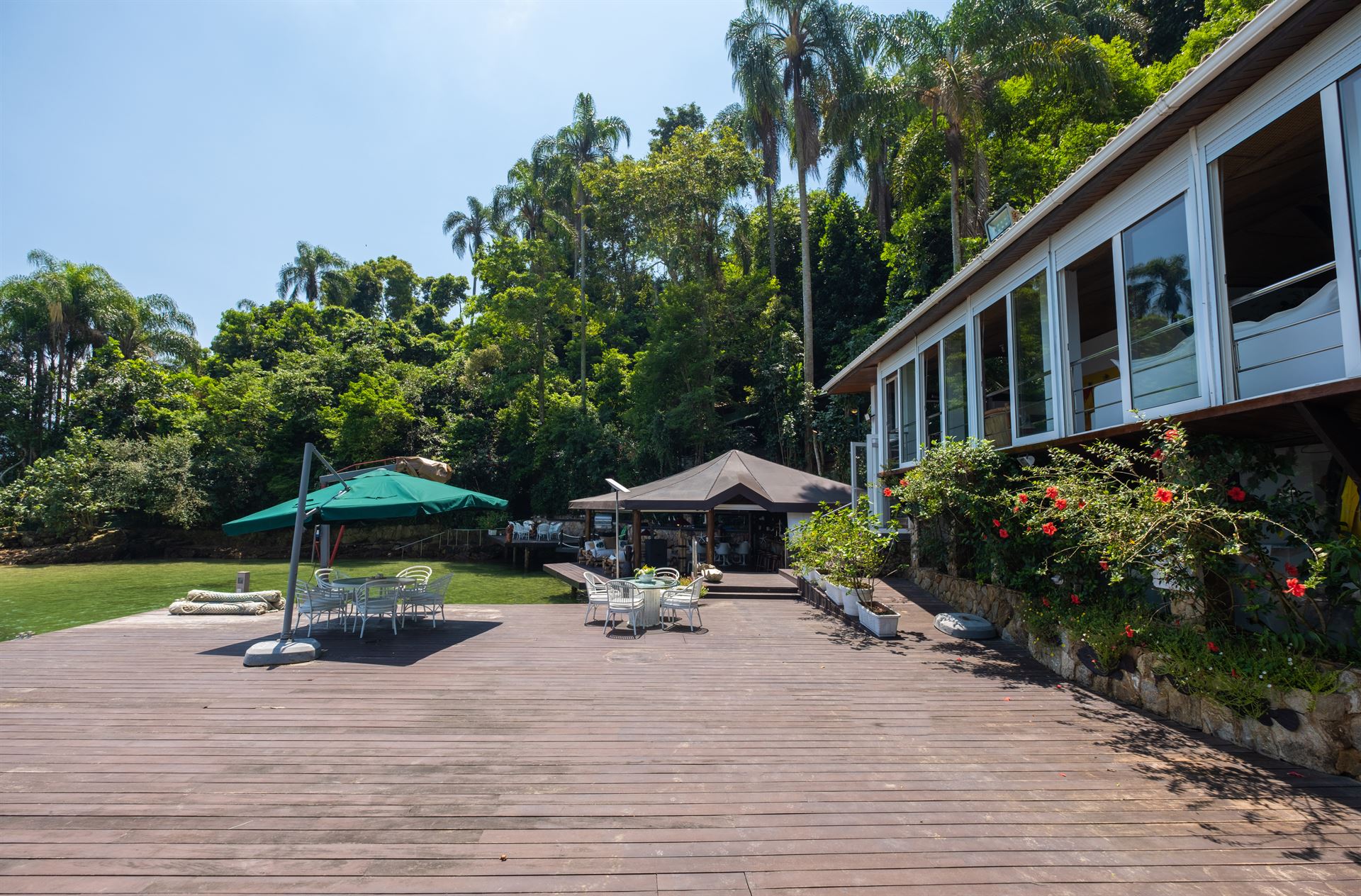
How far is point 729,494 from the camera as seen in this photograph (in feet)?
47.6

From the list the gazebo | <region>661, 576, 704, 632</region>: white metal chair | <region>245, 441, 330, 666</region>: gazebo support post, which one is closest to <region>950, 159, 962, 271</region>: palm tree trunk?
the gazebo

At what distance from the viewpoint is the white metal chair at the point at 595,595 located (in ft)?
31.8

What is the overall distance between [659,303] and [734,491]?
14537mm

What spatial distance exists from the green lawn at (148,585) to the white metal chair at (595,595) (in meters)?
4.86

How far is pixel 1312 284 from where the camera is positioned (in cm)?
716

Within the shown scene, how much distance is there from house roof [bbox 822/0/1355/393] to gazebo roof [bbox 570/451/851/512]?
6.19m

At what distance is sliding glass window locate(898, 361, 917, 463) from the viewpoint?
12.8 metres

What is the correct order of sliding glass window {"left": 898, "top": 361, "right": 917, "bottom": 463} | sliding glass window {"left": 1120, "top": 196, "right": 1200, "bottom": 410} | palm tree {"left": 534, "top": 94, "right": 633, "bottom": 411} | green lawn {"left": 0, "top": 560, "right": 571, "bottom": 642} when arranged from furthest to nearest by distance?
palm tree {"left": 534, "top": 94, "right": 633, "bottom": 411}
green lawn {"left": 0, "top": 560, "right": 571, "bottom": 642}
sliding glass window {"left": 898, "top": 361, "right": 917, "bottom": 463}
sliding glass window {"left": 1120, "top": 196, "right": 1200, "bottom": 410}

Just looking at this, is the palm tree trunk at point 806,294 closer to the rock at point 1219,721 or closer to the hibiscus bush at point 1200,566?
the hibiscus bush at point 1200,566

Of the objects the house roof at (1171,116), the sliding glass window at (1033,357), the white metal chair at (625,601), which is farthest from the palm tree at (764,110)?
the white metal chair at (625,601)

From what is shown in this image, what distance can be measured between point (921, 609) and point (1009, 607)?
2.08 meters

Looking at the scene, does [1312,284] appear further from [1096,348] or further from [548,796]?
[548,796]

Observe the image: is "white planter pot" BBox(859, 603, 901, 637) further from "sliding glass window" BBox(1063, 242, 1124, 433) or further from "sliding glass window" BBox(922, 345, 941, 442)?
"sliding glass window" BBox(922, 345, 941, 442)

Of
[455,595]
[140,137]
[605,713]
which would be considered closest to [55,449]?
[455,595]
